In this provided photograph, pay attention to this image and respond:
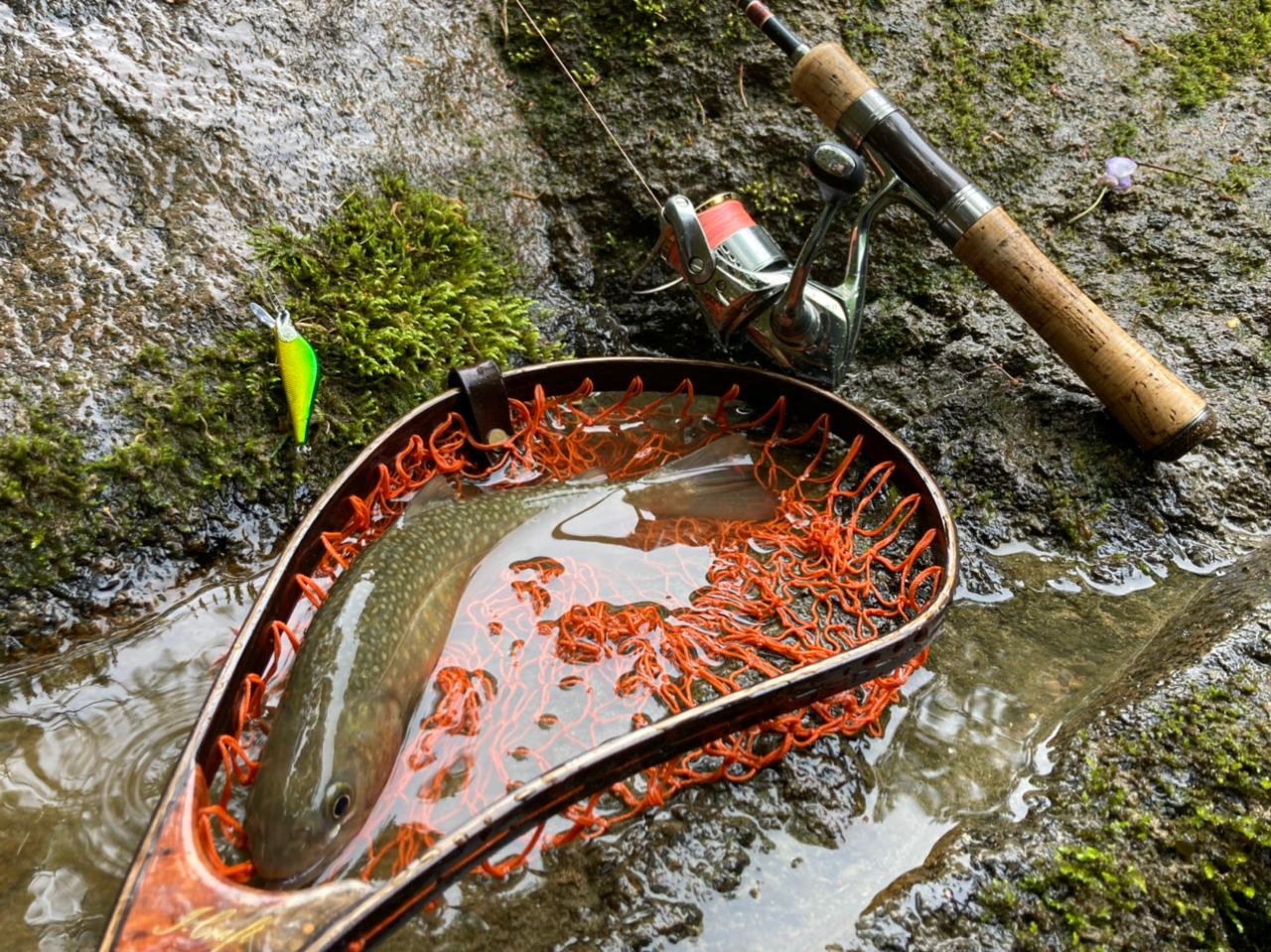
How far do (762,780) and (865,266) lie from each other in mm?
1780

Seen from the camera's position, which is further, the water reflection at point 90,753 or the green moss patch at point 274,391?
the green moss patch at point 274,391

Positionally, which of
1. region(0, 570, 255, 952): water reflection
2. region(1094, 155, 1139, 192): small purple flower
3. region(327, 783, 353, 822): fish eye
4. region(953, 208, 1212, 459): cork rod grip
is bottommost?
region(0, 570, 255, 952): water reflection

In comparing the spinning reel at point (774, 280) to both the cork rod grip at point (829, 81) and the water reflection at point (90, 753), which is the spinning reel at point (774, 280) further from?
the water reflection at point (90, 753)

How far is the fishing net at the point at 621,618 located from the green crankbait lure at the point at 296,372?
1.40ft

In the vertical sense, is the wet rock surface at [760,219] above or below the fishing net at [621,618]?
above

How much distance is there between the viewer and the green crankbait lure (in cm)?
291

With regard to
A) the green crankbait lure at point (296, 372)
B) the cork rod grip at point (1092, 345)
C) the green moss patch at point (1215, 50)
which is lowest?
the green crankbait lure at point (296, 372)

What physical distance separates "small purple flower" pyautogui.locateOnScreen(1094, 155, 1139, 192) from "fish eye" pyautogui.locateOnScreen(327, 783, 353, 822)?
12.5ft

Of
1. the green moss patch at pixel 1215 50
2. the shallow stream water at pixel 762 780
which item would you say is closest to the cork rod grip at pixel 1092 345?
the shallow stream water at pixel 762 780

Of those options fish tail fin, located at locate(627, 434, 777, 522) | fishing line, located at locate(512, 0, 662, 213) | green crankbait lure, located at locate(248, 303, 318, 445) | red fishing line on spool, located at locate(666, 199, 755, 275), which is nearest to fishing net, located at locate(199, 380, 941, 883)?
fish tail fin, located at locate(627, 434, 777, 522)

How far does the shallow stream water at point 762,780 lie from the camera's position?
201 cm

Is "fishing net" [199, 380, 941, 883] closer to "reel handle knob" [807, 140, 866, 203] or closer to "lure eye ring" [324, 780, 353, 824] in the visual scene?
"lure eye ring" [324, 780, 353, 824]

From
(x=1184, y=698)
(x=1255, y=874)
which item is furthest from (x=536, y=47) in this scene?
(x=1255, y=874)

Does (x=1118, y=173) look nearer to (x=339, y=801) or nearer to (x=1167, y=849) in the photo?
(x=1167, y=849)
